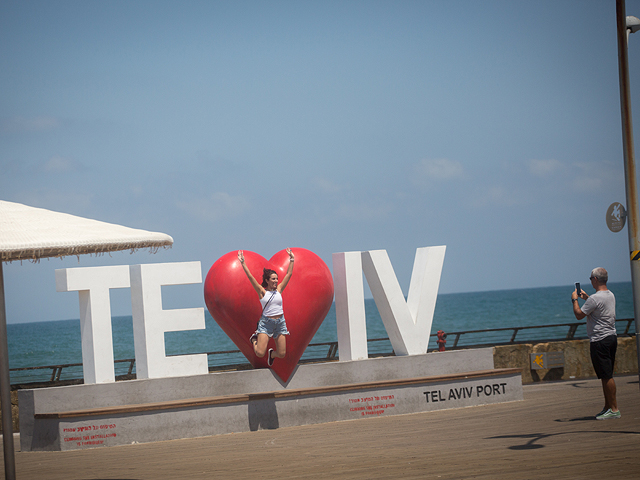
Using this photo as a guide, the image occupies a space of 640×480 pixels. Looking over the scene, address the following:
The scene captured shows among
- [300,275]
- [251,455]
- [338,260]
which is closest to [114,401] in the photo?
[251,455]

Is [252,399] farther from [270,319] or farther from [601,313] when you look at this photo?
[601,313]

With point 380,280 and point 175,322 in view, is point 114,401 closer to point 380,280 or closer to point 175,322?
point 175,322

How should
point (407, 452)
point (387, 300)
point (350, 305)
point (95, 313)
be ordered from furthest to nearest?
point (387, 300) < point (350, 305) < point (95, 313) < point (407, 452)

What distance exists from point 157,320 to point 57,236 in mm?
5694

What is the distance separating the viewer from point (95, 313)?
10.8 m

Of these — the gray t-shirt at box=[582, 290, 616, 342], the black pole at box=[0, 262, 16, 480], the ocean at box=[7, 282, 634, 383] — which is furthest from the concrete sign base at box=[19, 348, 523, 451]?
the ocean at box=[7, 282, 634, 383]

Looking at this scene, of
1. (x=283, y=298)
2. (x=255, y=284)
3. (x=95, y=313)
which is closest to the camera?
(x=255, y=284)

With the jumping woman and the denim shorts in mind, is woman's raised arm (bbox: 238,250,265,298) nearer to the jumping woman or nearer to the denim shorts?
the jumping woman

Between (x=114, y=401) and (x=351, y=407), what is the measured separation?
4.05 m

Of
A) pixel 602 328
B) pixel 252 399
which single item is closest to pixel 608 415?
pixel 602 328

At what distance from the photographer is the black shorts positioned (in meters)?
8.49

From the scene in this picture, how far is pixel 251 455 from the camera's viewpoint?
8.45 metres

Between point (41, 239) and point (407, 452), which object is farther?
point (407, 452)

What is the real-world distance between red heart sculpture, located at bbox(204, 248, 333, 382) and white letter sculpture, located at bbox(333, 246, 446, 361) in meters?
0.43
